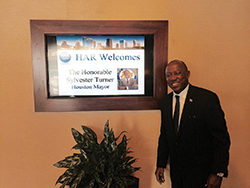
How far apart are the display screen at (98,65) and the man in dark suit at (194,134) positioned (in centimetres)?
42

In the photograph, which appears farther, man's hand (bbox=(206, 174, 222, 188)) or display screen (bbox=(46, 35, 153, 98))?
display screen (bbox=(46, 35, 153, 98))

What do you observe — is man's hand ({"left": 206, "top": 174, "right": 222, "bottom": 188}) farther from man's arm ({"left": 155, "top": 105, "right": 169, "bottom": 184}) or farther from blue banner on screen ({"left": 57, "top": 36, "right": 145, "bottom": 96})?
blue banner on screen ({"left": 57, "top": 36, "right": 145, "bottom": 96})

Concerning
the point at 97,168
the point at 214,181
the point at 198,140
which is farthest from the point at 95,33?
the point at 214,181

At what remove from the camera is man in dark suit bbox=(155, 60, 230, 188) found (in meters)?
1.32

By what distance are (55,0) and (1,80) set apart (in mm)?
923

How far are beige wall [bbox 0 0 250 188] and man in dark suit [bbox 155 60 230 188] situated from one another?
1.24ft

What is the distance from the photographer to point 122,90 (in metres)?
1.82

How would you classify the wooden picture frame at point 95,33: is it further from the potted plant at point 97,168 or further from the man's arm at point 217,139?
the man's arm at point 217,139

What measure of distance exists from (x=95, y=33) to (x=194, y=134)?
4.08ft

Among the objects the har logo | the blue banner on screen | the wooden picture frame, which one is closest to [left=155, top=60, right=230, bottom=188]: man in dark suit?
the wooden picture frame

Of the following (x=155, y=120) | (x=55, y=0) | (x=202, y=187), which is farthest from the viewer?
(x=155, y=120)

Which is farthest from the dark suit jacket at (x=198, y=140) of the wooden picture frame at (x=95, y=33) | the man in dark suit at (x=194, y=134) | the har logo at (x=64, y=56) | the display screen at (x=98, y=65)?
the har logo at (x=64, y=56)

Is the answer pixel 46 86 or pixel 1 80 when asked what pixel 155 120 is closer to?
pixel 46 86

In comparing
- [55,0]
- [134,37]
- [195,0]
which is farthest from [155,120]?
[55,0]
